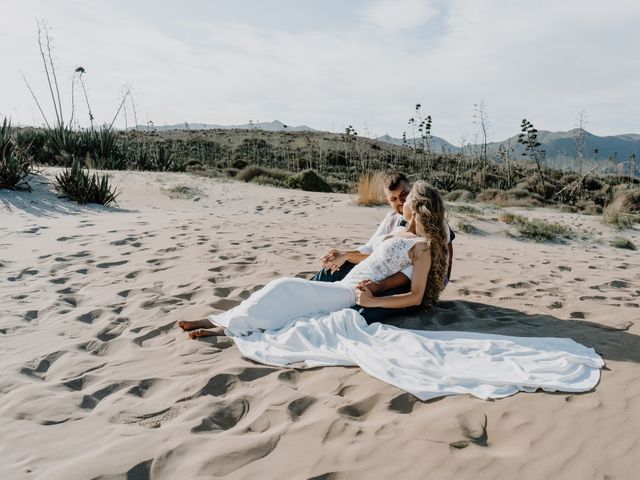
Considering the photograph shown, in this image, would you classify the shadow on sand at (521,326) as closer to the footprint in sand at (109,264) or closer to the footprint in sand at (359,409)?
the footprint in sand at (359,409)

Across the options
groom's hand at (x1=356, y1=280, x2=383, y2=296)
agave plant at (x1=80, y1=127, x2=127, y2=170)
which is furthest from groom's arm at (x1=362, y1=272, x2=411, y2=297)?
agave plant at (x1=80, y1=127, x2=127, y2=170)

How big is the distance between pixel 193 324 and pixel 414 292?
1593 mm

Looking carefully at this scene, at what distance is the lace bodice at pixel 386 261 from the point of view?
3766mm

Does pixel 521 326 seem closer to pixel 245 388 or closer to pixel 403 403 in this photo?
pixel 403 403

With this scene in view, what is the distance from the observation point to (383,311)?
3.86m

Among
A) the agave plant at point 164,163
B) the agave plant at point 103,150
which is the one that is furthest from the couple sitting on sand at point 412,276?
the agave plant at point 164,163

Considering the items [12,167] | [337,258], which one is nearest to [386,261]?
[337,258]

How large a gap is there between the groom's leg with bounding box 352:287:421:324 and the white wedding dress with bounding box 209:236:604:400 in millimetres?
126

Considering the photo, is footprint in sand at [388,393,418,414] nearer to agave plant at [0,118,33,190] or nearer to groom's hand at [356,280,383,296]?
groom's hand at [356,280,383,296]

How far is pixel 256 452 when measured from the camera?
7.47 feet

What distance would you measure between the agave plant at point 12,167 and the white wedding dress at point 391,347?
27.9ft

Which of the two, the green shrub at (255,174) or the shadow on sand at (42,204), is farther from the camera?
the green shrub at (255,174)

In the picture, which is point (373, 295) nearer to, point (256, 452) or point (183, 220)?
point (256, 452)

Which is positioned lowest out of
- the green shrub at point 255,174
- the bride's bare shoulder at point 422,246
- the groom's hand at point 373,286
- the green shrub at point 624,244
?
the green shrub at point 624,244
